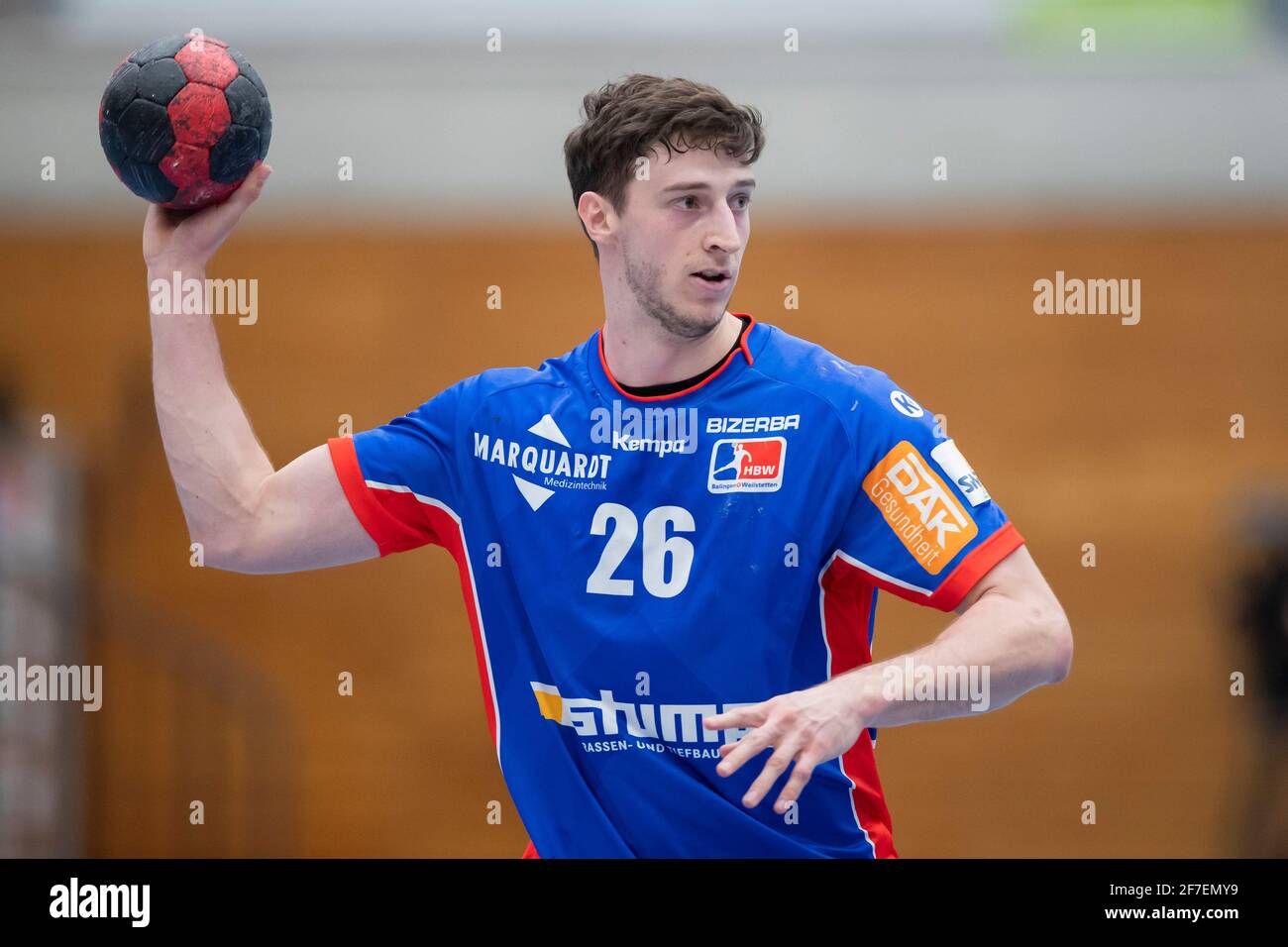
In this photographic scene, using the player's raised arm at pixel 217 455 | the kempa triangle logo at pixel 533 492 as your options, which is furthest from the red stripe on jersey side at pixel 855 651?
the player's raised arm at pixel 217 455

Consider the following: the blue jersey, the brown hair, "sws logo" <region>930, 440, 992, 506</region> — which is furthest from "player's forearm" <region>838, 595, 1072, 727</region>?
the brown hair

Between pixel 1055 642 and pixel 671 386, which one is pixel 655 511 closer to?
pixel 671 386

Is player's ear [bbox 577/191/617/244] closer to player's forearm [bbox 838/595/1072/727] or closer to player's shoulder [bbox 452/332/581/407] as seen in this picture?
player's shoulder [bbox 452/332/581/407]

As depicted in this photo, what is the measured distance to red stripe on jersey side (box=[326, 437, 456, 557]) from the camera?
3709mm

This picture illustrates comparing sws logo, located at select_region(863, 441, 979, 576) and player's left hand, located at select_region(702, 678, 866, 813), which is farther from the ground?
sws logo, located at select_region(863, 441, 979, 576)

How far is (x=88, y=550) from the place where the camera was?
356 inches

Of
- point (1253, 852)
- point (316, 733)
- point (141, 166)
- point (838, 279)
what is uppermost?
point (838, 279)

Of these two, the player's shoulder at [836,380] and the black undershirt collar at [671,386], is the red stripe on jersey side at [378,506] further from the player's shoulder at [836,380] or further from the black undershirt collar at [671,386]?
the player's shoulder at [836,380]

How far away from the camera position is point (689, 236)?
3502mm

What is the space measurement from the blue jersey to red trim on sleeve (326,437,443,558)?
9.0 inches

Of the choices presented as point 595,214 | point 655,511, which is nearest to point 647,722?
point 655,511
